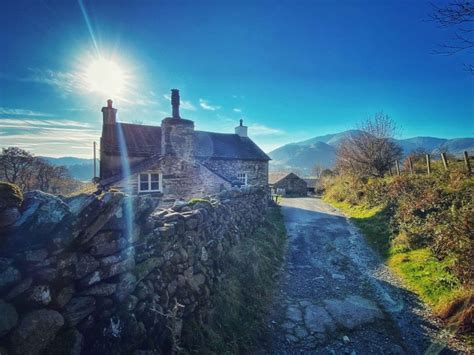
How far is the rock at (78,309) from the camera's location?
2.93 meters

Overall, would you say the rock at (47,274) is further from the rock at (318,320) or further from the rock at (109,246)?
the rock at (318,320)

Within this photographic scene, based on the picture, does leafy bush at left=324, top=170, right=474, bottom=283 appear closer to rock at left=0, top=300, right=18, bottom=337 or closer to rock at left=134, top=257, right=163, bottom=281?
rock at left=134, top=257, right=163, bottom=281

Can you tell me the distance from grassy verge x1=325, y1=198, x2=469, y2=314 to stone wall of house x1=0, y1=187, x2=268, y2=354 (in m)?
6.29

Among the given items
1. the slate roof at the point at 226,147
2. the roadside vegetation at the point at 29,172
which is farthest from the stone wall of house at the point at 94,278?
the roadside vegetation at the point at 29,172

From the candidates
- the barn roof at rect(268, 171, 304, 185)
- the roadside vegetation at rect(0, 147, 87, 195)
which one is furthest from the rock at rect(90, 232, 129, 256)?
the barn roof at rect(268, 171, 304, 185)

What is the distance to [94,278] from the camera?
3.30 m

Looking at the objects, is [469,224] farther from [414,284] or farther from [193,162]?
[193,162]

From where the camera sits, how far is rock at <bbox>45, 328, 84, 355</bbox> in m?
2.74

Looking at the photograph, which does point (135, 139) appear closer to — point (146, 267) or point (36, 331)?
point (146, 267)

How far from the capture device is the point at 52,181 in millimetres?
30203

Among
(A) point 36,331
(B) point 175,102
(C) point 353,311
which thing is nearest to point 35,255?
(A) point 36,331

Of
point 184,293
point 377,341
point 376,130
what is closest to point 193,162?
point 184,293

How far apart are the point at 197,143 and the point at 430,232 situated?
19169 mm

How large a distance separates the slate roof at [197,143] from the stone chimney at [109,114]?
0.45 metres
